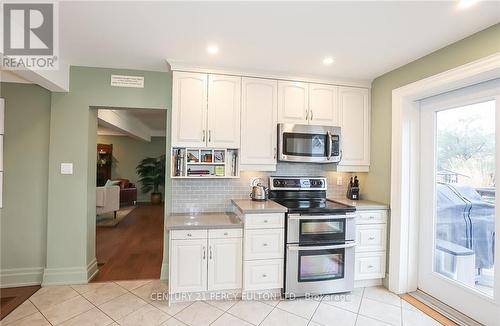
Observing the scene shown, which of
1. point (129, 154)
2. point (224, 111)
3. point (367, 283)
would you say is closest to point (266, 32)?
point (224, 111)

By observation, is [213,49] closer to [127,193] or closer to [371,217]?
[371,217]

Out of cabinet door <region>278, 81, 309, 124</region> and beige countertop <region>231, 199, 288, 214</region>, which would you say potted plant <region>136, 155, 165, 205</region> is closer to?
beige countertop <region>231, 199, 288, 214</region>

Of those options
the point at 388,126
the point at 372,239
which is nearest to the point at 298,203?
the point at 372,239

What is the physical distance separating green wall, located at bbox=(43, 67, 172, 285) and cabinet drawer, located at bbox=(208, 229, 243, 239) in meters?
1.60

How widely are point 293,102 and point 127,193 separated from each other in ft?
20.9

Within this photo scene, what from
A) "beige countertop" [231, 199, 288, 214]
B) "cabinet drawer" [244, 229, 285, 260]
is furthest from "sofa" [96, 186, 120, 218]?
"cabinet drawer" [244, 229, 285, 260]

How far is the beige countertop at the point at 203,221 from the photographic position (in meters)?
2.42

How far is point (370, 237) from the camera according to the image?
286cm

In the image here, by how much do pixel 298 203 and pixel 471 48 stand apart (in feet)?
7.06

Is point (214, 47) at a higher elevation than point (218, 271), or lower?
higher

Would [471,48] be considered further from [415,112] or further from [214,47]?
[214,47]

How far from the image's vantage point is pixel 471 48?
2098mm

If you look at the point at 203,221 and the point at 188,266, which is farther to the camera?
the point at 203,221

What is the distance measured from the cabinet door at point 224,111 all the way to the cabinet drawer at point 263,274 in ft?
4.28
